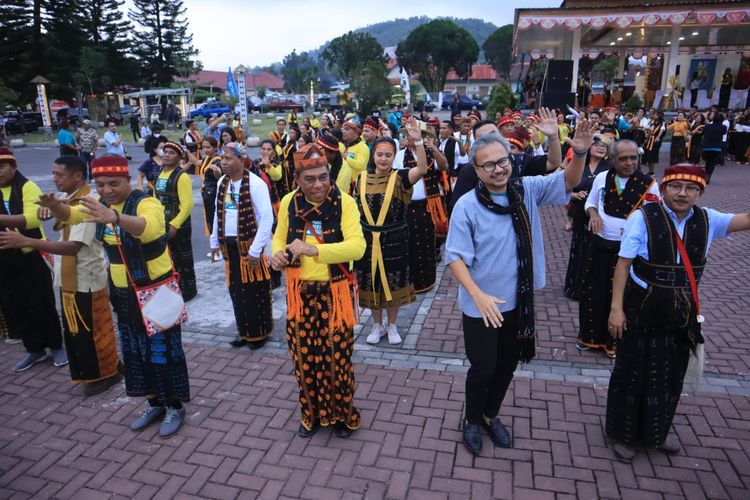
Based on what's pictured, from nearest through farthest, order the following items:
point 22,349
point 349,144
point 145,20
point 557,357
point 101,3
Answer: point 557,357 → point 22,349 → point 349,144 → point 101,3 → point 145,20

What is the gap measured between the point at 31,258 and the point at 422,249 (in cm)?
388

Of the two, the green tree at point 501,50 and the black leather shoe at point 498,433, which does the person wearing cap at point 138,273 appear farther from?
the green tree at point 501,50

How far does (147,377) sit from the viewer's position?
150 inches

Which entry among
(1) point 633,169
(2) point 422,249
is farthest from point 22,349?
(1) point 633,169

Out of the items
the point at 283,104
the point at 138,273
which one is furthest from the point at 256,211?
the point at 283,104

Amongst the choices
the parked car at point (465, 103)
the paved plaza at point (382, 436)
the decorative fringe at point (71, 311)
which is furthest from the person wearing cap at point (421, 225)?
the parked car at point (465, 103)

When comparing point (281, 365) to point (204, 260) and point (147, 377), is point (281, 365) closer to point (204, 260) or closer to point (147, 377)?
point (147, 377)

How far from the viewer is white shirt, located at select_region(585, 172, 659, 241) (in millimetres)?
4336

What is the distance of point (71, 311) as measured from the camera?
13.6 feet

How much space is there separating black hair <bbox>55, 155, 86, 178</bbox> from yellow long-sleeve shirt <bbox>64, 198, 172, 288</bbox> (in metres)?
0.44

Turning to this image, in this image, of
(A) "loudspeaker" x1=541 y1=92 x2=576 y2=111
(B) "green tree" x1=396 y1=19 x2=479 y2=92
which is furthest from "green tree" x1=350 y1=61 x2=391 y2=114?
(B) "green tree" x1=396 y1=19 x2=479 y2=92

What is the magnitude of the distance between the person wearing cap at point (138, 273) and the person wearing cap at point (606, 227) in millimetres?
3538

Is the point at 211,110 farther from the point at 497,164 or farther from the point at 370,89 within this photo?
the point at 497,164

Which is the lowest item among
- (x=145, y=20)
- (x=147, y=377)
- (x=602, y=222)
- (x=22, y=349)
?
(x=22, y=349)
